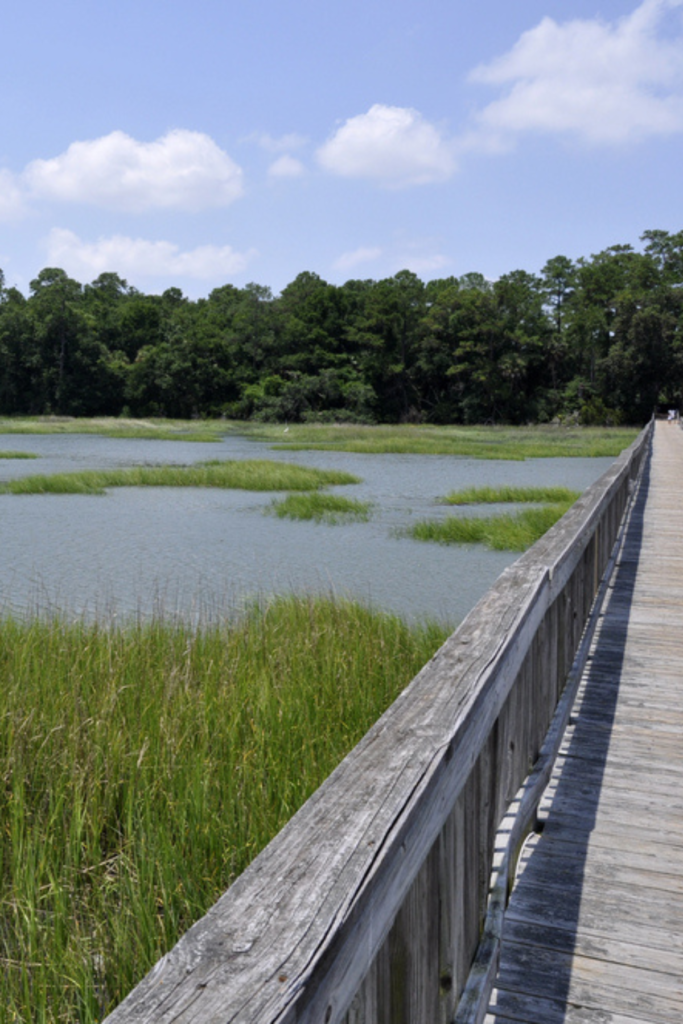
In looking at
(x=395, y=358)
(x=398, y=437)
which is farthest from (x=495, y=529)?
(x=395, y=358)

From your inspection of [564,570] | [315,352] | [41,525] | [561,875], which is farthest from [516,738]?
[315,352]

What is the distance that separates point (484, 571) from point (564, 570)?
8.68 m

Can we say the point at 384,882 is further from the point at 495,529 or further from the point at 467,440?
the point at 467,440

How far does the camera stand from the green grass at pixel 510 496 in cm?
2023

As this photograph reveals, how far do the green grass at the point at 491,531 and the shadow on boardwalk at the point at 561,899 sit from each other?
31.7ft

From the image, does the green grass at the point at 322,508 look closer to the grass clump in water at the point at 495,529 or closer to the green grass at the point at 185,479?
the grass clump in water at the point at 495,529

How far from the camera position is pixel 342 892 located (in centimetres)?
105

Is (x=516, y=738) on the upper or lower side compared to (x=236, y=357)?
lower

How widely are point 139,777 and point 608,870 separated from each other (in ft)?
6.57

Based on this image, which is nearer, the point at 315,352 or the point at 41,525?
the point at 41,525

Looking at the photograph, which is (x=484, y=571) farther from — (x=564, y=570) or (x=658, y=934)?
(x=658, y=934)

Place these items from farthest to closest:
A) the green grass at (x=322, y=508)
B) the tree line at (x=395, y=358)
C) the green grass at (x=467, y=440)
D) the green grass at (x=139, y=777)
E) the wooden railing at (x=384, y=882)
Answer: the tree line at (x=395, y=358), the green grass at (x=467, y=440), the green grass at (x=322, y=508), the green grass at (x=139, y=777), the wooden railing at (x=384, y=882)

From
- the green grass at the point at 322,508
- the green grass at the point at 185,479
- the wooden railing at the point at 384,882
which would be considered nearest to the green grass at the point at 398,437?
the green grass at the point at 185,479

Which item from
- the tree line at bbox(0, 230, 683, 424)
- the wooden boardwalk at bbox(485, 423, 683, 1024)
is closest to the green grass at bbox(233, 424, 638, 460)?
the tree line at bbox(0, 230, 683, 424)
